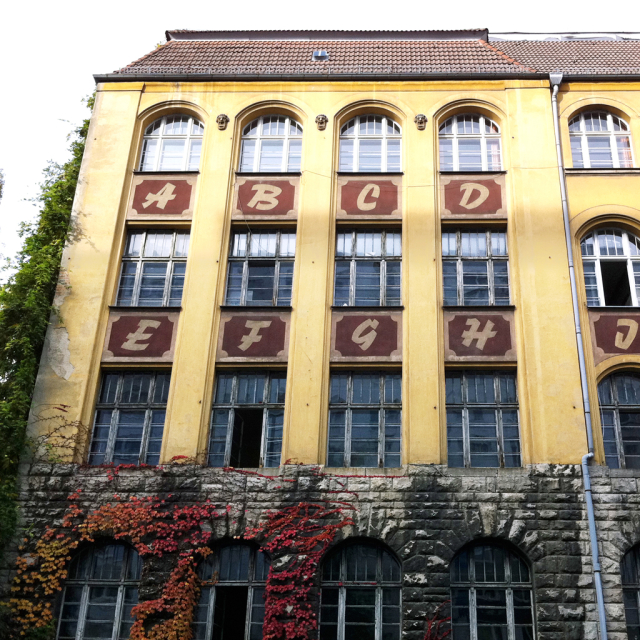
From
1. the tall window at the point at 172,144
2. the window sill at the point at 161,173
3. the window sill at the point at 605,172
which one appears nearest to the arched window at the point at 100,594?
the window sill at the point at 161,173

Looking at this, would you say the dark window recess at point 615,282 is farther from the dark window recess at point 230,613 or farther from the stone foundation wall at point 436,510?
the dark window recess at point 230,613

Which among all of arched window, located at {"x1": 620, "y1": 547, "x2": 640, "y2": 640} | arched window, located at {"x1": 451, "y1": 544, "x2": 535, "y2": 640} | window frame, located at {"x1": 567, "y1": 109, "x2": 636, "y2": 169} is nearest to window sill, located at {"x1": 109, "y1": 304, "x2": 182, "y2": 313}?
arched window, located at {"x1": 451, "y1": 544, "x2": 535, "y2": 640}

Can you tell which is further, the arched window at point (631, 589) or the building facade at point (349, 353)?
the building facade at point (349, 353)

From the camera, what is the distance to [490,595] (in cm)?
1387

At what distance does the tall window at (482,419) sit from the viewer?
14938mm

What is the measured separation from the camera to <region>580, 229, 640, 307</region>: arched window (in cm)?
1648

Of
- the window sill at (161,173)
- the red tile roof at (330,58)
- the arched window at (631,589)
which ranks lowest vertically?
the arched window at (631,589)

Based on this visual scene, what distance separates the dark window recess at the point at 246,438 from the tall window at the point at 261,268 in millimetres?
2370

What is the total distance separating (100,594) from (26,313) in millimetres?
5698

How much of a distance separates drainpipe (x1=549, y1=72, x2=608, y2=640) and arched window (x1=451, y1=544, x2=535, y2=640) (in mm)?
1141

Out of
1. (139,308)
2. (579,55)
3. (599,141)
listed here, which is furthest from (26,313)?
(579,55)

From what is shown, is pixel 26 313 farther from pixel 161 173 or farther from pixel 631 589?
pixel 631 589

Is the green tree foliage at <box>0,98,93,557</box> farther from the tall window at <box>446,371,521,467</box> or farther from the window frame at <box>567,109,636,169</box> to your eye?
the window frame at <box>567,109,636,169</box>

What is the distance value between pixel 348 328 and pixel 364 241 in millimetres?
2268
